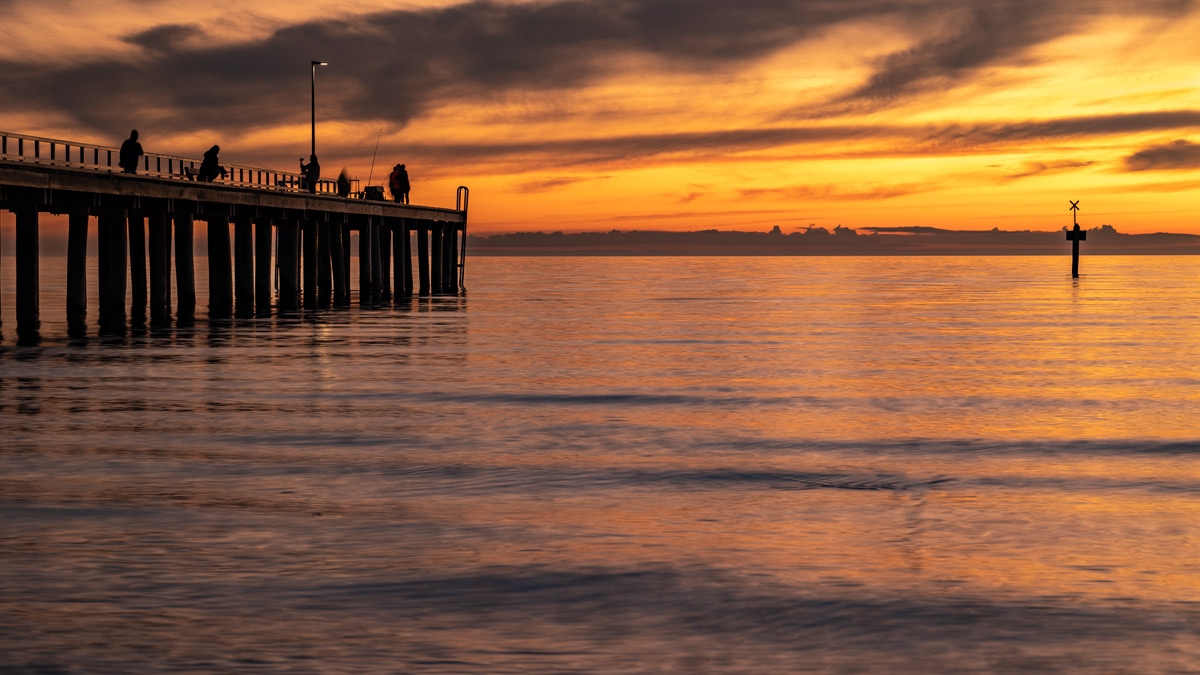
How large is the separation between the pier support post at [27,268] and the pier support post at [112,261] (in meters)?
2.91

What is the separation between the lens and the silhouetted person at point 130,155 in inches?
1470

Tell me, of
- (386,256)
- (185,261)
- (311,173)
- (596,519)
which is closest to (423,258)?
(386,256)

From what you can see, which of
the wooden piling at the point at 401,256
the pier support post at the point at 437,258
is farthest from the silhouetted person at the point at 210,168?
the pier support post at the point at 437,258

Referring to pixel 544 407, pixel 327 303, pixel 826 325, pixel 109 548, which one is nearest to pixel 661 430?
pixel 544 407

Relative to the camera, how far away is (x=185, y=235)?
137 ft

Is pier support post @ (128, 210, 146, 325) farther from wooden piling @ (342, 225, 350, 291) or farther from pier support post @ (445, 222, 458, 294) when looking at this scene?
pier support post @ (445, 222, 458, 294)

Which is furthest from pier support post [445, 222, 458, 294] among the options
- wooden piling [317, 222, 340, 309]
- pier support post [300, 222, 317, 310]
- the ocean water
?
the ocean water

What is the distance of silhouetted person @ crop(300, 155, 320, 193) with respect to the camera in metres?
51.3

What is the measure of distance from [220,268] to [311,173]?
784 centimetres

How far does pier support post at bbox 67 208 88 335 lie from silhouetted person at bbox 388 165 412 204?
2471cm

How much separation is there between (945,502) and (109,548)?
22.6 feet

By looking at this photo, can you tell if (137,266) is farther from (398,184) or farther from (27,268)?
(398,184)

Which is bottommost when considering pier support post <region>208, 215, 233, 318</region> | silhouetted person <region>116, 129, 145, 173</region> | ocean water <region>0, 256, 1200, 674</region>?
ocean water <region>0, 256, 1200, 674</region>

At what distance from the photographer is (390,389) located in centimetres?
A: 2175
